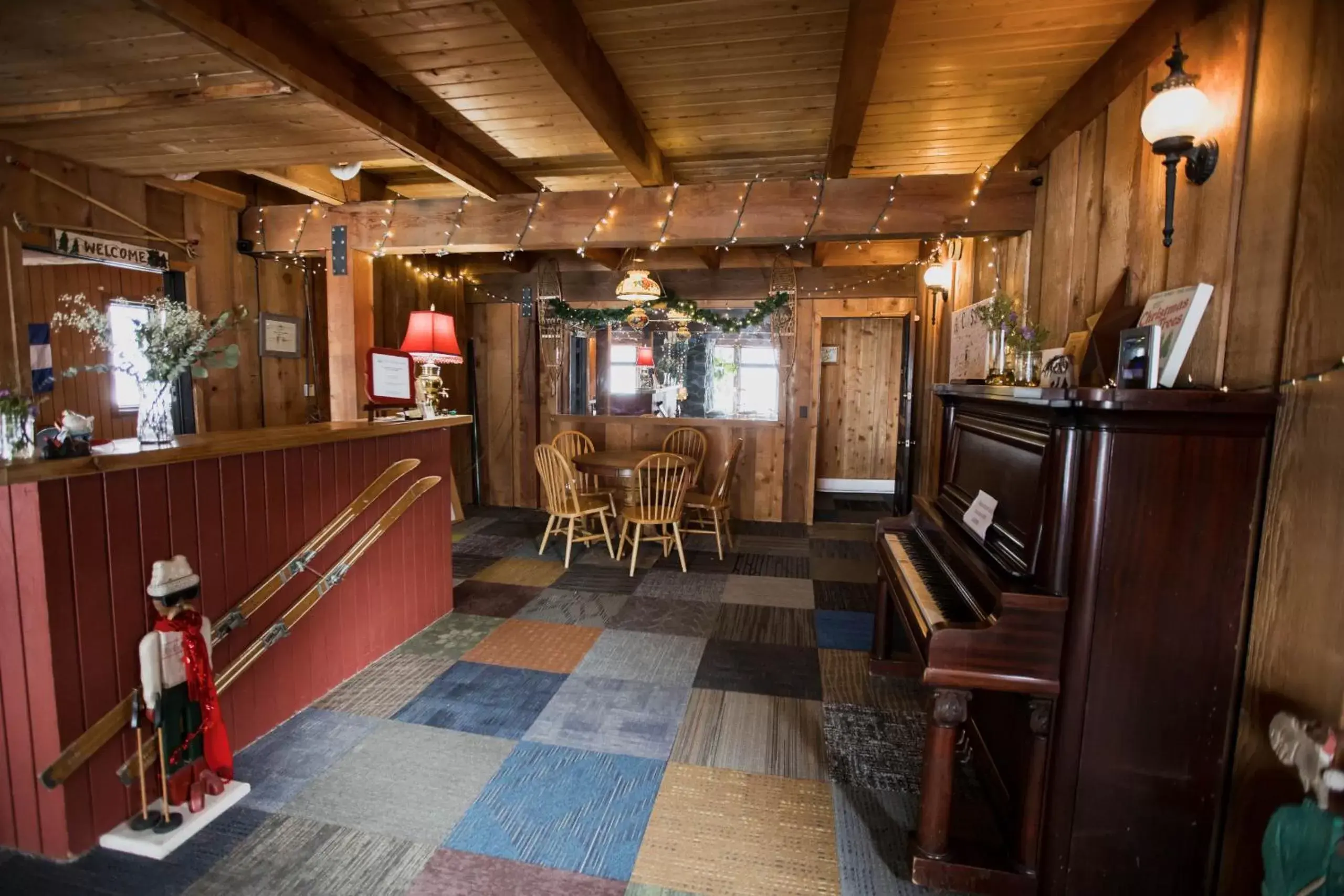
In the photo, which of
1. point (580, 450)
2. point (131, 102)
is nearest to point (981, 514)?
point (131, 102)

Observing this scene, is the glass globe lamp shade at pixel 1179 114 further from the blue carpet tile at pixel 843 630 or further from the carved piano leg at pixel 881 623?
the blue carpet tile at pixel 843 630

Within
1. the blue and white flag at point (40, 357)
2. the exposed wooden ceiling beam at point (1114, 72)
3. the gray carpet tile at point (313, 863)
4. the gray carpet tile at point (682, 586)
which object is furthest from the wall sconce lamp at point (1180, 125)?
the blue and white flag at point (40, 357)

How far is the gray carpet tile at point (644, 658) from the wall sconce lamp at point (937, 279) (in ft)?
8.91

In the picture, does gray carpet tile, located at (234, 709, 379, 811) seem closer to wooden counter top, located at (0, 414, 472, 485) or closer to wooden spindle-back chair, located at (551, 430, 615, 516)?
wooden counter top, located at (0, 414, 472, 485)

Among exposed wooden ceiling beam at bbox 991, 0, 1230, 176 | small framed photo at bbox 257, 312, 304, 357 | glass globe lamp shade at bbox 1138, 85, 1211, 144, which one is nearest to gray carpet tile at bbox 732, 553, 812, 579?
exposed wooden ceiling beam at bbox 991, 0, 1230, 176

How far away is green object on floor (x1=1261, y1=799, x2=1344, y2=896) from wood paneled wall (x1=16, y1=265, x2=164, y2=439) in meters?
4.33

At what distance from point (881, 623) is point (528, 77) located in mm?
2656

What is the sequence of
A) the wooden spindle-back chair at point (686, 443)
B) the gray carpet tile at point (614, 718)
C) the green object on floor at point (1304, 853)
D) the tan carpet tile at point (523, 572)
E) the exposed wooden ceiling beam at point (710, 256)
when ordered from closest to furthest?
the green object on floor at point (1304, 853) < the gray carpet tile at point (614, 718) < the tan carpet tile at point (523, 572) < the exposed wooden ceiling beam at point (710, 256) < the wooden spindle-back chair at point (686, 443)

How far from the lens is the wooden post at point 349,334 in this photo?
11.3 ft

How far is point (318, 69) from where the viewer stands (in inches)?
82.9

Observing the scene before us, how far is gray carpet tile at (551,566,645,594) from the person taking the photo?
3.69 metres

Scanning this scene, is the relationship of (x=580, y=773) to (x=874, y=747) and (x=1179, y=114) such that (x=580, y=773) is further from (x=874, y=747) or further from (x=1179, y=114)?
(x=1179, y=114)

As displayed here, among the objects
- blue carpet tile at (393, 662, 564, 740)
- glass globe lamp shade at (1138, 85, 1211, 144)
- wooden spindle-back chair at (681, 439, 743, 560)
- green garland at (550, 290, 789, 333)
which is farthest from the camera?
green garland at (550, 290, 789, 333)

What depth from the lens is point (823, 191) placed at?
296cm
